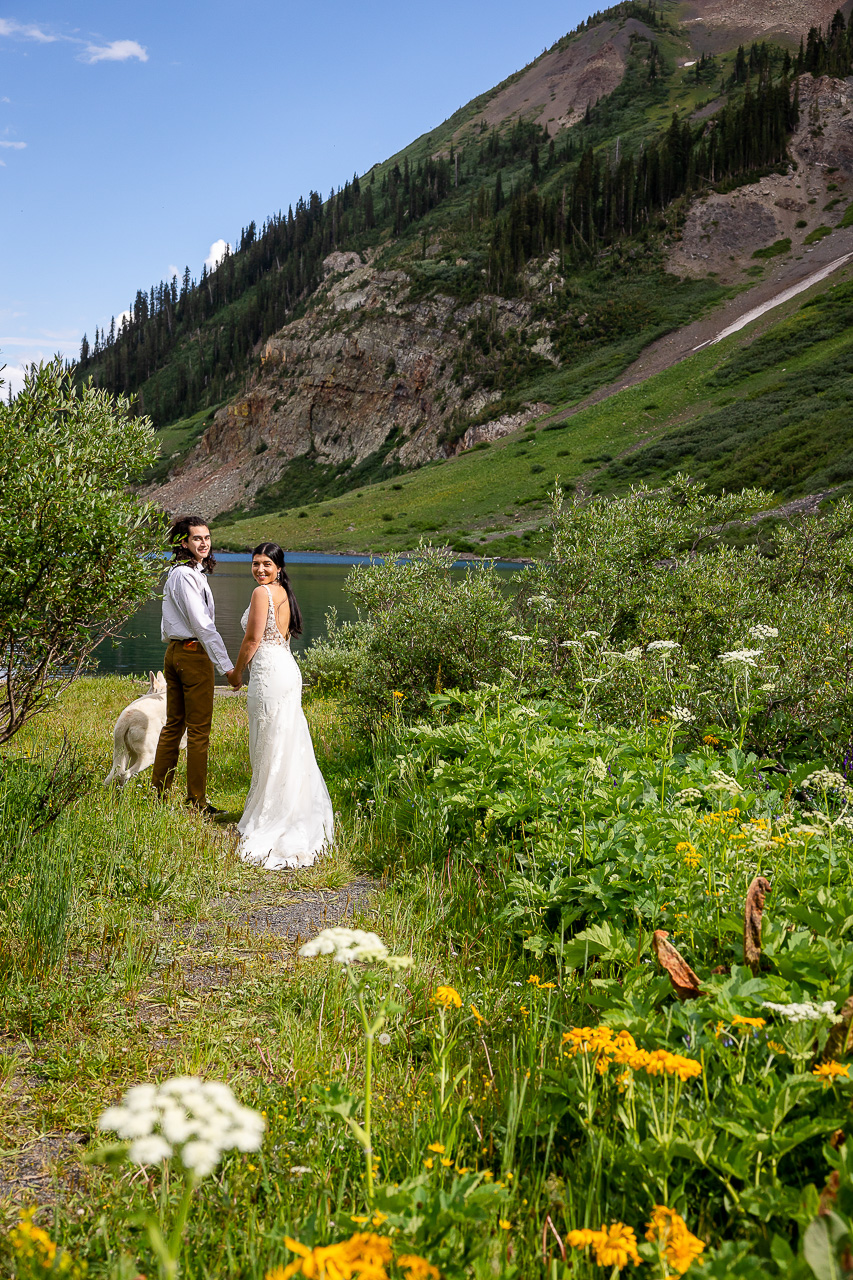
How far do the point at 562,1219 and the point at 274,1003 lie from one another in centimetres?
210

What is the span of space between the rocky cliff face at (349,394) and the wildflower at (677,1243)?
109 meters

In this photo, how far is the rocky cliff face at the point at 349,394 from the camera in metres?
120

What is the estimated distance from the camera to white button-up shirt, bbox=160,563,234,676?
788 centimetres

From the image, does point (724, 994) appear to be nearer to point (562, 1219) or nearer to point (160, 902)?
point (562, 1219)

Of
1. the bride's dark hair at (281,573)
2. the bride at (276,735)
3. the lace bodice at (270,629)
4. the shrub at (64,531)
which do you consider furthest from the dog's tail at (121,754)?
the bride's dark hair at (281,573)

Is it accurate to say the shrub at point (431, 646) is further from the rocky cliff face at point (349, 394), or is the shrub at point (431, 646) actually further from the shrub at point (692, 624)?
the rocky cliff face at point (349, 394)

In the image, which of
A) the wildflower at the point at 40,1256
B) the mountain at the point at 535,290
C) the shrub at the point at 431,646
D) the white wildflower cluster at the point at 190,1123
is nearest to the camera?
the white wildflower cluster at the point at 190,1123

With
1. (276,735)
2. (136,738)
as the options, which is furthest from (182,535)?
(136,738)

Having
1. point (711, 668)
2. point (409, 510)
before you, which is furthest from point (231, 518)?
point (711, 668)

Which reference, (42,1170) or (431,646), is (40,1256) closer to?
(42,1170)

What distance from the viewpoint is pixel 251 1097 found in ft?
11.0

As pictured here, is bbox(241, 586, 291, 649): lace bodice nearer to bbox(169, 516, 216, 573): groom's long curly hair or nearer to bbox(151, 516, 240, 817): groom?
bbox(151, 516, 240, 817): groom

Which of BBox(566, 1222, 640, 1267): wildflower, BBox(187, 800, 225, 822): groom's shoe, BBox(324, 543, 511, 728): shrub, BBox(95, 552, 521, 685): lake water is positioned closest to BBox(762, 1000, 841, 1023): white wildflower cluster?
BBox(566, 1222, 640, 1267): wildflower

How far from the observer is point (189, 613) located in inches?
313
